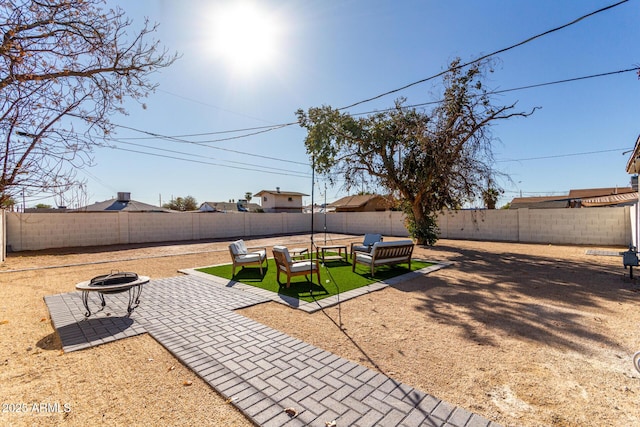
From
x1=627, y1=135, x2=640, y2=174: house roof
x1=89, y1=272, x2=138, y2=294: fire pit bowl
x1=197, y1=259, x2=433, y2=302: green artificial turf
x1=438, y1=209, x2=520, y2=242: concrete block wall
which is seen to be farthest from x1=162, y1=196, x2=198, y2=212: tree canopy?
x1=627, y1=135, x2=640, y2=174: house roof

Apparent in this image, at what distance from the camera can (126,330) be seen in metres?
3.93

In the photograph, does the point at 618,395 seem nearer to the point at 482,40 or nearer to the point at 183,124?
the point at 482,40

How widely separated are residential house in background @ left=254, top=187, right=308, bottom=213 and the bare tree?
3404 centimetres

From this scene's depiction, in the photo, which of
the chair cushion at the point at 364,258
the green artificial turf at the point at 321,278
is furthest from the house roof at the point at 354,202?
the chair cushion at the point at 364,258

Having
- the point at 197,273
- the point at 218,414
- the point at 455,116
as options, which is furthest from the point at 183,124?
the point at 218,414

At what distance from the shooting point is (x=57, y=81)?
287 centimetres

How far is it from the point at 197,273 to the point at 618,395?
800 cm

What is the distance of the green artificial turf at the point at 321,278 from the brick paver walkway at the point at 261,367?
102cm

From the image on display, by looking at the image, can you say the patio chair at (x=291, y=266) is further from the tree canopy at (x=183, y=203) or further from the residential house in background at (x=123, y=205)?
the tree canopy at (x=183, y=203)

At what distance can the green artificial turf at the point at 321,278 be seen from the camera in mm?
5863

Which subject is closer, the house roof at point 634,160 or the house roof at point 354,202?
the house roof at point 634,160

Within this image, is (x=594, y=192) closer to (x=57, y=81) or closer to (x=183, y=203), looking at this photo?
(x=57, y=81)

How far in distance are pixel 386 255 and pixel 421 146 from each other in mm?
5994

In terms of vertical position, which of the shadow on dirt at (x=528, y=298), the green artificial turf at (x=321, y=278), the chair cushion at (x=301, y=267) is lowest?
the shadow on dirt at (x=528, y=298)
